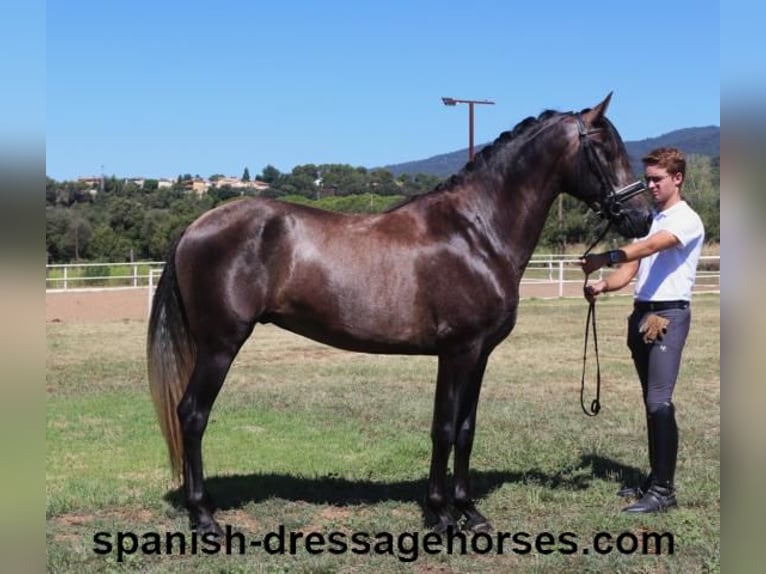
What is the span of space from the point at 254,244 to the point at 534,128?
5.83 ft

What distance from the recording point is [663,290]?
4.20 meters

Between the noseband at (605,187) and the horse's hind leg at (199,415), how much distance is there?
2250 millimetres

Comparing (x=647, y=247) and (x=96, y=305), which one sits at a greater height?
(x=647, y=247)

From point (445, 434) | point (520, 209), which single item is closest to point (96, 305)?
point (445, 434)

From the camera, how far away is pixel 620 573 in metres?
3.51

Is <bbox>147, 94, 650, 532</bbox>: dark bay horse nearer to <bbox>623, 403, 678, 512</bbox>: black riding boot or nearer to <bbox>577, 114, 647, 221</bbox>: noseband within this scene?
<bbox>577, 114, 647, 221</bbox>: noseband

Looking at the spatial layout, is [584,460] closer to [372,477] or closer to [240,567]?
[372,477]

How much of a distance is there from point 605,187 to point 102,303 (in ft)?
57.9

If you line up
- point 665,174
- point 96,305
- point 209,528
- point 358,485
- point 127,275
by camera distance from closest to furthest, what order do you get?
point 209,528, point 665,174, point 358,485, point 96,305, point 127,275

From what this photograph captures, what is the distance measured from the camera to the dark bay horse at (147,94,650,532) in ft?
13.1

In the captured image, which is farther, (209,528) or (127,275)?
(127,275)

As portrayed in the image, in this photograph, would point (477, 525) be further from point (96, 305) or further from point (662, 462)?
point (96, 305)

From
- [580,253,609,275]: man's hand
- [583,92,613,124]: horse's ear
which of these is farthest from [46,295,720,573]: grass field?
[583,92,613,124]: horse's ear

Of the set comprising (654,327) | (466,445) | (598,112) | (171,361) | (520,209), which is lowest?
(466,445)
